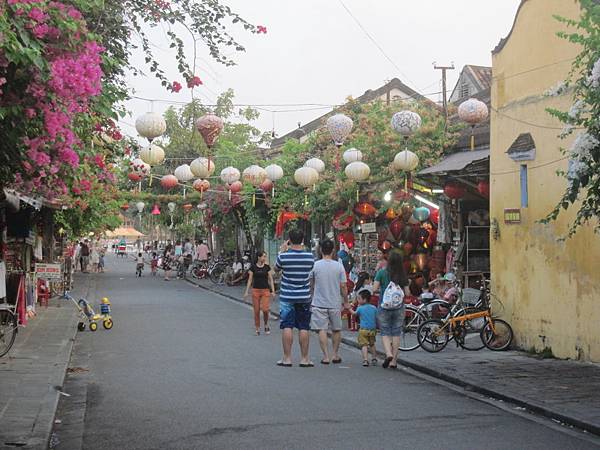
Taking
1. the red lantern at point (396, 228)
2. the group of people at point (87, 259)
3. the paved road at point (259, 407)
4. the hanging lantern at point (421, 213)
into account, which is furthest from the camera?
the group of people at point (87, 259)

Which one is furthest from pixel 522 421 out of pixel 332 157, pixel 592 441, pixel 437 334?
pixel 332 157

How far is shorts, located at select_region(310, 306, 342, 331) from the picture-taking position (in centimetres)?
1261

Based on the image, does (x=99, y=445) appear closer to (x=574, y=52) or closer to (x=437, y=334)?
(x=437, y=334)

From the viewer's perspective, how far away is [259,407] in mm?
9320

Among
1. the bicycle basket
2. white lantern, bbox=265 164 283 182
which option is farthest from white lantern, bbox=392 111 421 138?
white lantern, bbox=265 164 283 182

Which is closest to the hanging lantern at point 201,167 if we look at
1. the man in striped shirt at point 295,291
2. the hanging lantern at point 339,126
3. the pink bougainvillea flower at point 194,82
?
the hanging lantern at point 339,126

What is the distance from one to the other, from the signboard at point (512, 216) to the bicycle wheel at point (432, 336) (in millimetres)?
2182

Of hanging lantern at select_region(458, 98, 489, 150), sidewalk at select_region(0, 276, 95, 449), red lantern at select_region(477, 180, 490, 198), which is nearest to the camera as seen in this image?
sidewalk at select_region(0, 276, 95, 449)

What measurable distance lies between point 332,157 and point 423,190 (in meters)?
5.62

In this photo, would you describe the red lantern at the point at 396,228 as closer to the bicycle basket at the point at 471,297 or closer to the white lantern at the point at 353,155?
the white lantern at the point at 353,155

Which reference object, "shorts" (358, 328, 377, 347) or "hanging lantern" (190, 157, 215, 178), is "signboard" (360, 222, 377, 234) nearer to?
"hanging lantern" (190, 157, 215, 178)

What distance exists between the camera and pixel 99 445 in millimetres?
7582

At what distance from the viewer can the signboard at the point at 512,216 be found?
14.8 meters

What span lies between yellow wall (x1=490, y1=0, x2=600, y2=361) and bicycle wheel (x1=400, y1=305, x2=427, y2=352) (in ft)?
4.94
